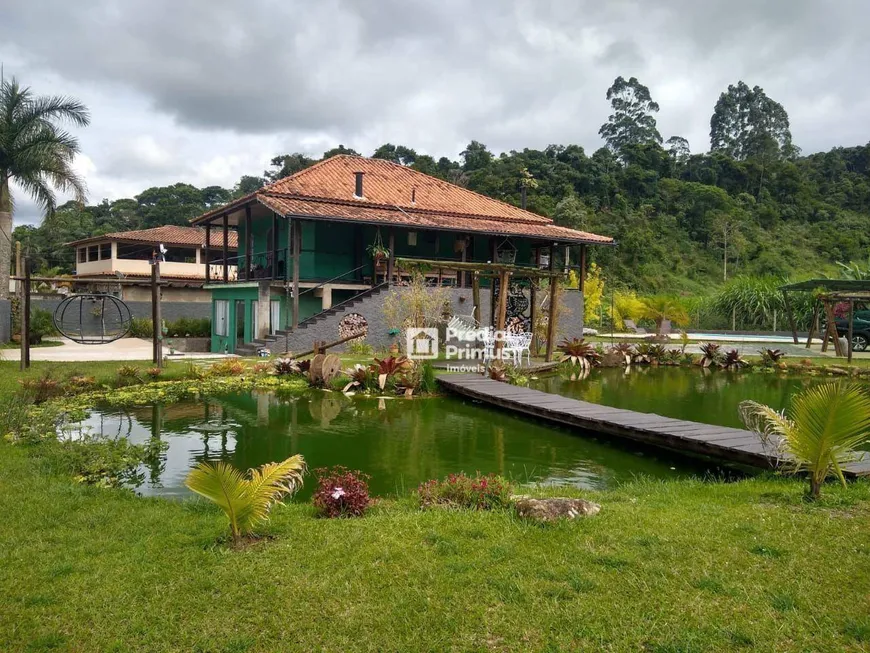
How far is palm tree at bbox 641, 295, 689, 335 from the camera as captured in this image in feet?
100

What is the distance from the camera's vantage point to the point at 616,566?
4105 millimetres

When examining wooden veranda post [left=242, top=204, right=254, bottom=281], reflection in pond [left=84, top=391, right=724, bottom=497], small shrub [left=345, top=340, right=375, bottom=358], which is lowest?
reflection in pond [left=84, top=391, right=724, bottom=497]

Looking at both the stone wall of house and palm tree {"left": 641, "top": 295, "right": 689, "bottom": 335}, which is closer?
the stone wall of house

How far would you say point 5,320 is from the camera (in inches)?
806

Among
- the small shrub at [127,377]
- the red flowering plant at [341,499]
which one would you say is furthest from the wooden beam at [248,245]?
the red flowering plant at [341,499]

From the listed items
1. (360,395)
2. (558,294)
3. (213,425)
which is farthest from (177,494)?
(558,294)

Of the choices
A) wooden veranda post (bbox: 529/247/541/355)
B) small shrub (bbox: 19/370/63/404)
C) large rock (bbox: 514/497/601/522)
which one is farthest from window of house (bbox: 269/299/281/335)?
large rock (bbox: 514/497/601/522)

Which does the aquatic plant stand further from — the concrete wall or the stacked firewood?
the concrete wall

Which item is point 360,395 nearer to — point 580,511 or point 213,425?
point 213,425

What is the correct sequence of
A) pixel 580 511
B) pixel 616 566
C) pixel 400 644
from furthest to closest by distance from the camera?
pixel 580 511 → pixel 616 566 → pixel 400 644

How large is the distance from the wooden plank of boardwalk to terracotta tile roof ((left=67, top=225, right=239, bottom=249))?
24493 millimetres

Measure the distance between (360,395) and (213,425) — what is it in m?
3.72

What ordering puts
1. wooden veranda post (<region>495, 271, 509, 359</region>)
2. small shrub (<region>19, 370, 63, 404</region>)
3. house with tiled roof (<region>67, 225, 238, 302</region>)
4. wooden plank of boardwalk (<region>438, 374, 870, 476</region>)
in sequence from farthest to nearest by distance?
1. house with tiled roof (<region>67, 225, 238, 302</region>)
2. wooden veranda post (<region>495, 271, 509, 359</region>)
3. small shrub (<region>19, 370, 63, 404</region>)
4. wooden plank of boardwalk (<region>438, 374, 870, 476</region>)

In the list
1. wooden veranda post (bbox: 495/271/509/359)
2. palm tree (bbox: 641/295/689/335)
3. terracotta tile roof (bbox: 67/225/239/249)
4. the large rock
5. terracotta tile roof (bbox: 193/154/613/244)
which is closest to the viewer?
the large rock
